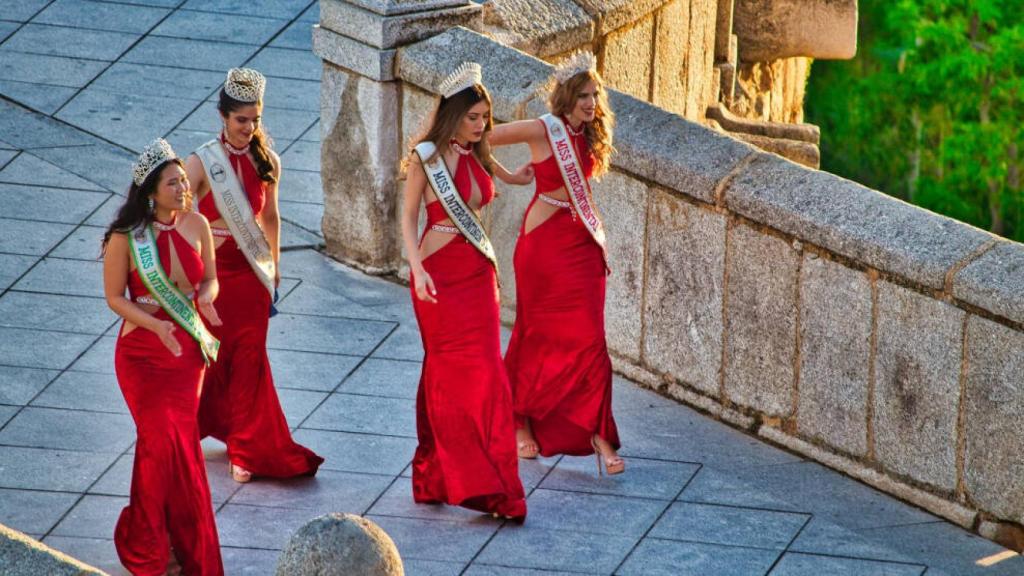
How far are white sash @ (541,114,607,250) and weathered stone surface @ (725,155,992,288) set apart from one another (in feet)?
2.95

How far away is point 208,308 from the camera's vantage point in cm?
721

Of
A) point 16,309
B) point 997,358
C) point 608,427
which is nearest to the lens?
point 997,358

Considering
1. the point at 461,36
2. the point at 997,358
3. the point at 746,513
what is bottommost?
the point at 746,513

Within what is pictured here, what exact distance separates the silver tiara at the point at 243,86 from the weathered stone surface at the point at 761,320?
2473 millimetres

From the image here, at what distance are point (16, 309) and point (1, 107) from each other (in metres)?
3.08

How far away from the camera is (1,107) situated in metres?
12.3

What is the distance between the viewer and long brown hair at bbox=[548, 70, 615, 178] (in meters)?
8.03

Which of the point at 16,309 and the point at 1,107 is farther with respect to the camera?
the point at 1,107

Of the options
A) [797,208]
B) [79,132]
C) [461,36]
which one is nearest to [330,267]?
[461,36]

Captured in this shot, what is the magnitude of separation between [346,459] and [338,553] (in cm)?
366

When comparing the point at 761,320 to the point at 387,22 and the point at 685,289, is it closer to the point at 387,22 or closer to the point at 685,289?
the point at 685,289

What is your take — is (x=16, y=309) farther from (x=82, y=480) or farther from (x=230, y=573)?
(x=230, y=573)

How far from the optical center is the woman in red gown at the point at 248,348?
25.8 feet

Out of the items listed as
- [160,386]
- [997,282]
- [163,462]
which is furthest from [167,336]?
[997,282]
